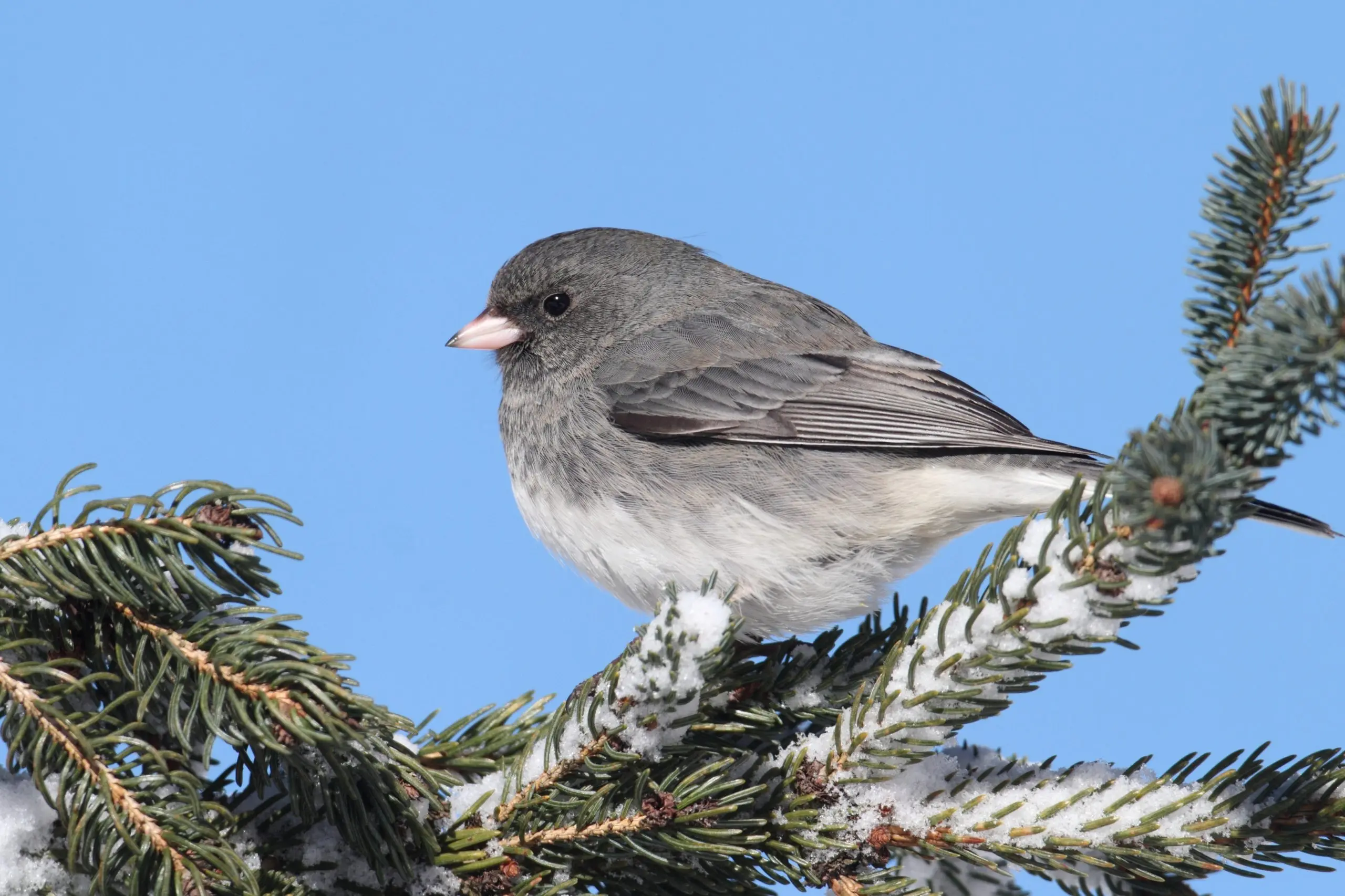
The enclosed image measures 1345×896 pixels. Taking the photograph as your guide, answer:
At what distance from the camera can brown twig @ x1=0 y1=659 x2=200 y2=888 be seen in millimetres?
1217

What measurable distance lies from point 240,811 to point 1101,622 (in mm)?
1074

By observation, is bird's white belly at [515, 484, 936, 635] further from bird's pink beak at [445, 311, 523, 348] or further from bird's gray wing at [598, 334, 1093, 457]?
bird's pink beak at [445, 311, 523, 348]

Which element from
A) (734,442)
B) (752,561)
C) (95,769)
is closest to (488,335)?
(734,442)

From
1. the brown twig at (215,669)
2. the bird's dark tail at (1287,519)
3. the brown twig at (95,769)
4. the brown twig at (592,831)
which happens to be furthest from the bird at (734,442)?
the brown twig at (95,769)

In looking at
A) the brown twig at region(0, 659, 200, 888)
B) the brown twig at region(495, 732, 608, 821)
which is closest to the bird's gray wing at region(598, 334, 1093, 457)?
the brown twig at region(495, 732, 608, 821)

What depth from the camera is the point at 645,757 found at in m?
1.49

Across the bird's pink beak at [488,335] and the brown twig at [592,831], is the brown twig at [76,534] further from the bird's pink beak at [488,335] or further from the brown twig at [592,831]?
the bird's pink beak at [488,335]

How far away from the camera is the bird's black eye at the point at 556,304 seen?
9.64ft

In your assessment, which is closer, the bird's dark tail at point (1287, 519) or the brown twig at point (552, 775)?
the brown twig at point (552, 775)

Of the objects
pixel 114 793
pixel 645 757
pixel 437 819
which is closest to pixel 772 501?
pixel 645 757

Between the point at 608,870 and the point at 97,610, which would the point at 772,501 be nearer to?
the point at 608,870

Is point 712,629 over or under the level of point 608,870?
over

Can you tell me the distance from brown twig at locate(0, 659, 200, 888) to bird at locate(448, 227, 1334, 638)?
3.37 feet

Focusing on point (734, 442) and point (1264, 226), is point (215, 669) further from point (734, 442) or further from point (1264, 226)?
point (734, 442)
